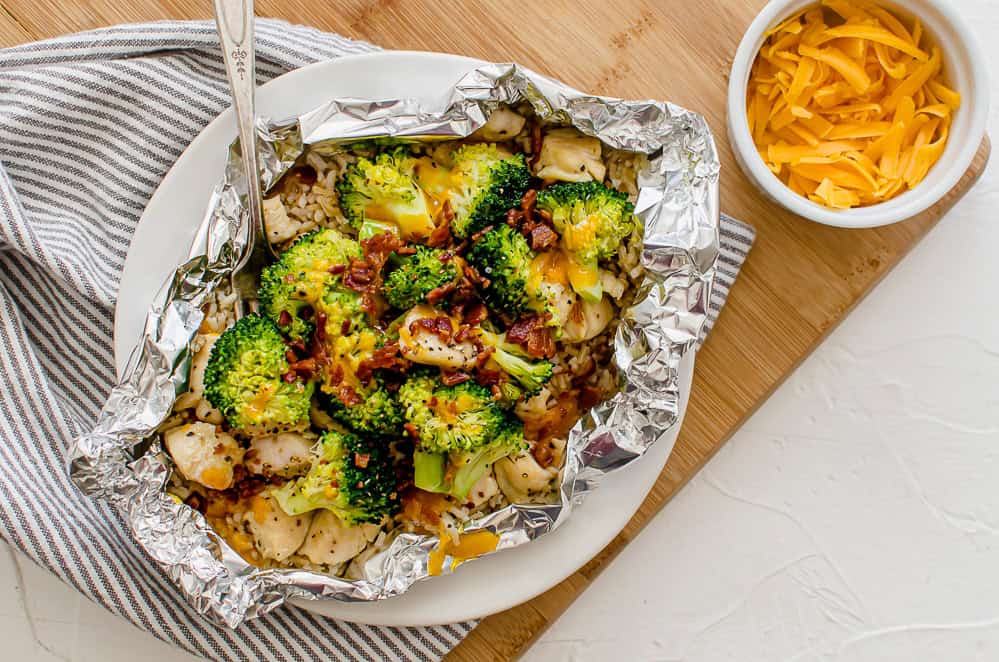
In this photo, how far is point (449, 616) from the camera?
1.83 meters

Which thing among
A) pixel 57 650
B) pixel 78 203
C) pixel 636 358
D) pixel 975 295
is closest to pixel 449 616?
pixel 636 358

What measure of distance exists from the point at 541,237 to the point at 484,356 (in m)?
0.27

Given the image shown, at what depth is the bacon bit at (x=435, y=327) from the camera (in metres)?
1.65

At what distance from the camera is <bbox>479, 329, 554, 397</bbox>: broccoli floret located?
169 centimetres

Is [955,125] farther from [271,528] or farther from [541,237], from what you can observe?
[271,528]

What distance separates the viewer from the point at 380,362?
1.66m

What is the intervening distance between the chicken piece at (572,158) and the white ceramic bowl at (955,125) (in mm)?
318

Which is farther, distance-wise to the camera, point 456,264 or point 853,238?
point 853,238

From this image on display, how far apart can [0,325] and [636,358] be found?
143 centimetres

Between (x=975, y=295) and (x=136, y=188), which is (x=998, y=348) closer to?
(x=975, y=295)

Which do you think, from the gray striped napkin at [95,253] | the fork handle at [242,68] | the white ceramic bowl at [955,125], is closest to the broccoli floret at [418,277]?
the fork handle at [242,68]

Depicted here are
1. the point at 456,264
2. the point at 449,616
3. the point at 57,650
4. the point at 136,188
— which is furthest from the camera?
the point at 57,650

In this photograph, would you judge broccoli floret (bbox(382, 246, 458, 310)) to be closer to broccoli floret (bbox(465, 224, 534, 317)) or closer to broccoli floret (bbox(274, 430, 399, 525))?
broccoli floret (bbox(465, 224, 534, 317))

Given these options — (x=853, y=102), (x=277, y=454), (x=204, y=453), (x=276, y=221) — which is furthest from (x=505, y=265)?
(x=853, y=102)
